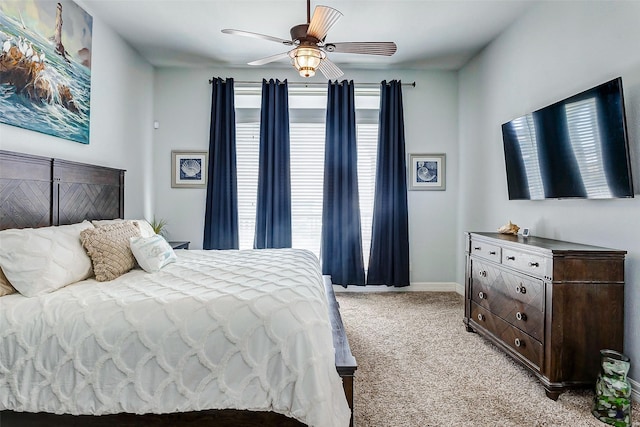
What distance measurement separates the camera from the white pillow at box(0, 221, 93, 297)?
1732 millimetres

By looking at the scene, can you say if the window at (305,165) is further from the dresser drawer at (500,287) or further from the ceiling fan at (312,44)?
the ceiling fan at (312,44)

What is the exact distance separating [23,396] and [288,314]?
1.20m

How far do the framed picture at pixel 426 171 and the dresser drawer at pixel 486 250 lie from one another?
1572 mm

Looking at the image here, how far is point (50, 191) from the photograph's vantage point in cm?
256

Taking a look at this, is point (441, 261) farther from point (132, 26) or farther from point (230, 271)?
point (132, 26)

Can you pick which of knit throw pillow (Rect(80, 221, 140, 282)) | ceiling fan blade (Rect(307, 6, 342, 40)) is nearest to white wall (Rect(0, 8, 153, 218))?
knit throw pillow (Rect(80, 221, 140, 282))

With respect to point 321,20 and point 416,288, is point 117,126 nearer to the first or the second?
point 321,20

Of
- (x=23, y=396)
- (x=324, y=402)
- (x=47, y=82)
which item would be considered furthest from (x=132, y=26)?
(x=324, y=402)

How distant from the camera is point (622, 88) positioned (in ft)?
6.82

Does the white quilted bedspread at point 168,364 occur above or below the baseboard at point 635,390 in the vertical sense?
above

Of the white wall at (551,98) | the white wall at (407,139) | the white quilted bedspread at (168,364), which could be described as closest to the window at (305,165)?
the white wall at (407,139)

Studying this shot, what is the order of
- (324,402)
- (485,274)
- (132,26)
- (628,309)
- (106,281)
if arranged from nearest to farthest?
(324,402), (106,281), (628,309), (485,274), (132,26)

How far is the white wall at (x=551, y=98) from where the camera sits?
215 centimetres

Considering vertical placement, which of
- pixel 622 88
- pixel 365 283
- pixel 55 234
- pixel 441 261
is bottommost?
pixel 365 283
